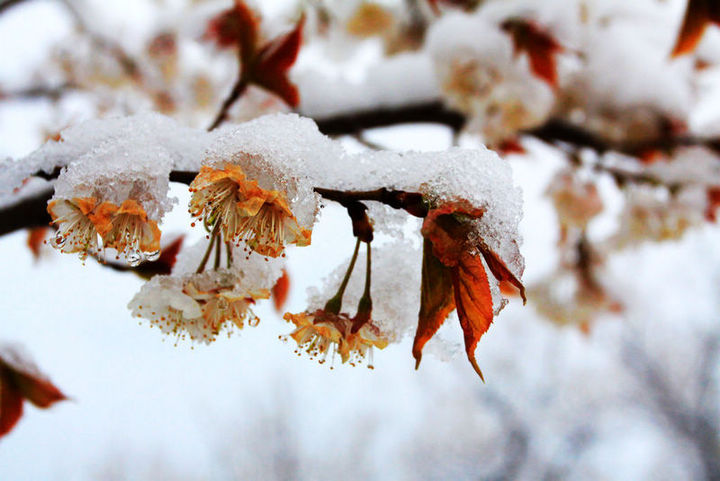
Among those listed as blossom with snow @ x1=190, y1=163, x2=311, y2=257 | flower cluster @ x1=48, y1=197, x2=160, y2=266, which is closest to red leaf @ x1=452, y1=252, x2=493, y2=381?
blossom with snow @ x1=190, y1=163, x2=311, y2=257

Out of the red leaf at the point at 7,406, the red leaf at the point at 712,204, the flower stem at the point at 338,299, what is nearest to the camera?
the flower stem at the point at 338,299

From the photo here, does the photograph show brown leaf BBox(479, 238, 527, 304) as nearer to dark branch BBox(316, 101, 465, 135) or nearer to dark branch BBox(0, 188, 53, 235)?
dark branch BBox(0, 188, 53, 235)

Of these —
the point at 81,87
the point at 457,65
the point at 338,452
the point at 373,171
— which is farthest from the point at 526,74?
the point at 338,452

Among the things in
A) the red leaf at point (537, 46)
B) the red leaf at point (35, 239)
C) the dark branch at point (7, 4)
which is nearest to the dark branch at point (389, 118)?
the red leaf at point (537, 46)

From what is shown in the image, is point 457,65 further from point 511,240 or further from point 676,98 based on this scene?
point 511,240

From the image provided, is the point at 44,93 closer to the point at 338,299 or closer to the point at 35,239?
the point at 35,239

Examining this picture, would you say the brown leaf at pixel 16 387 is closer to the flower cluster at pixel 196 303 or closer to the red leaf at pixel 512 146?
the flower cluster at pixel 196 303
